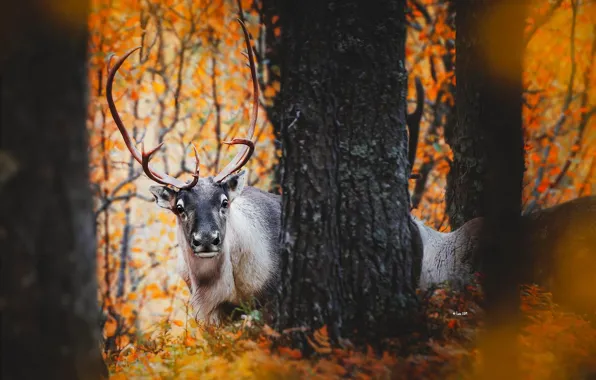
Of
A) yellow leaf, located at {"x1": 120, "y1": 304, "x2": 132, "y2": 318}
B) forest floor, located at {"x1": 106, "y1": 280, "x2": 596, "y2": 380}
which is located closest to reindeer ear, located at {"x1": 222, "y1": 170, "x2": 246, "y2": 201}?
forest floor, located at {"x1": 106, "y1": 280, "x2": 596, "y2": 380}

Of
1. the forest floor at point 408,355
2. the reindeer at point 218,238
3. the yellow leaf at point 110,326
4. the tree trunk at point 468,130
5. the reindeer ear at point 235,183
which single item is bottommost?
the yellow leaf at point 110,326

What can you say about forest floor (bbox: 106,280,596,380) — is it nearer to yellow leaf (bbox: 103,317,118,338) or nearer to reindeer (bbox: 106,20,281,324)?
reindeer (bbox: 106,20,281,324)

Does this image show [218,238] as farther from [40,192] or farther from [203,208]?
[40,192]

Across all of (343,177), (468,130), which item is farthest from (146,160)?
(468,130)

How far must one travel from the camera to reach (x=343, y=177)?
3.86 meters

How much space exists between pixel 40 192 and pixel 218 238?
3.45m

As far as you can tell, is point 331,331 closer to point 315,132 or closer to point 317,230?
point 317,230

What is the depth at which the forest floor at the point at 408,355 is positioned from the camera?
11.0ft

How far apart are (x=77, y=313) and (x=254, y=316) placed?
2356 mm

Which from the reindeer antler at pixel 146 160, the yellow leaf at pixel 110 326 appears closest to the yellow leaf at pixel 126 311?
the yellow leaf at pixel 110 326

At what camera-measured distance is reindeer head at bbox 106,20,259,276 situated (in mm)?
5539

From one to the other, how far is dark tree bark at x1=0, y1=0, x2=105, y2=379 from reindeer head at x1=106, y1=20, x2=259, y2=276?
10.3 ft

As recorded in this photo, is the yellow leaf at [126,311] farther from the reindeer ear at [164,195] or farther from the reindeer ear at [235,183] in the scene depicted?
the reindeer ear at [235,183]

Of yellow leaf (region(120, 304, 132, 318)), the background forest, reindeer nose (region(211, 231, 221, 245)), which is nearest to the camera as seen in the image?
reindeer nose (region(211, 231, 221, 245))
